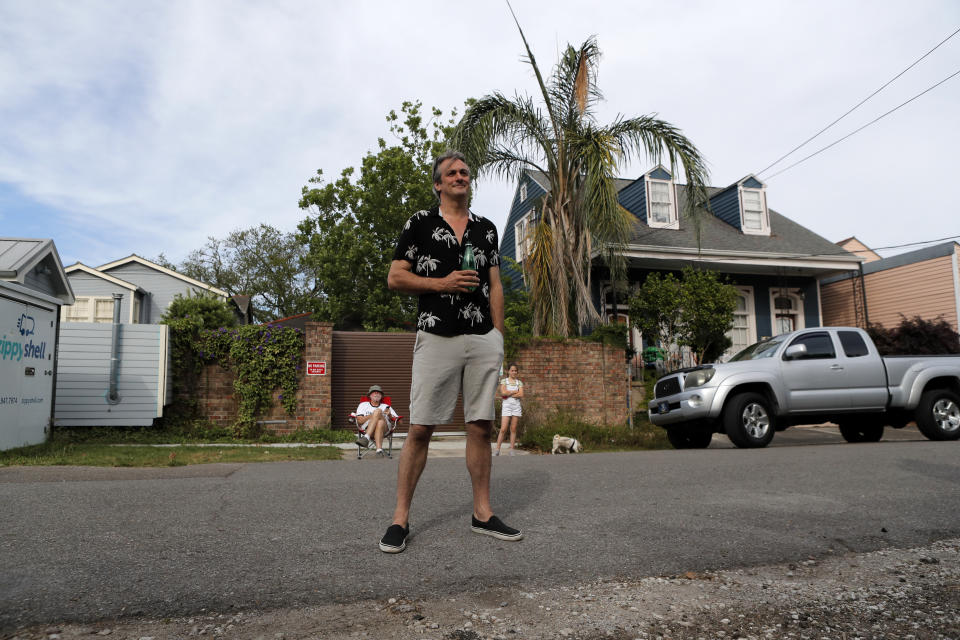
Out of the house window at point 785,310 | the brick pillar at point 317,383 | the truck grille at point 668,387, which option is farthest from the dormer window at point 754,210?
the brick pillar at point 317,383

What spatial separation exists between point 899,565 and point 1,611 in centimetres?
358

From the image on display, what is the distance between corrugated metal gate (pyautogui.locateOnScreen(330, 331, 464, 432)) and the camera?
13094 mm

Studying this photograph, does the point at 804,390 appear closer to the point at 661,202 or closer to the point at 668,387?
the point at 668,387

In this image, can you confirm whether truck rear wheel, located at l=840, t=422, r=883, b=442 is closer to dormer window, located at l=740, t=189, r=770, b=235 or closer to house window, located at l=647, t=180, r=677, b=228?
house window, located at l=647, t=180, r=677, b=228

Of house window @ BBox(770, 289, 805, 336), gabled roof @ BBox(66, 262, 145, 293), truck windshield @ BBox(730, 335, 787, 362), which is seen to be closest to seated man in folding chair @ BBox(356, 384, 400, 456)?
truck windshield @ BBox(730, 335, 787, 362)

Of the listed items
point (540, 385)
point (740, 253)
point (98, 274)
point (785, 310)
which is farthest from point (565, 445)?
point (98, 274)

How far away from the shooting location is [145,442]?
11188 mm

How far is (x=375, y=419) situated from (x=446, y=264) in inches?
256

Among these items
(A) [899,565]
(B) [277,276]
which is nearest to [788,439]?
(A) [899,565]

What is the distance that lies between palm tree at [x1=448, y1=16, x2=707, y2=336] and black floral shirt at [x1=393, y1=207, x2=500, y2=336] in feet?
34.0

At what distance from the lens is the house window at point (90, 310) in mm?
20719

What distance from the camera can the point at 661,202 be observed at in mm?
19234

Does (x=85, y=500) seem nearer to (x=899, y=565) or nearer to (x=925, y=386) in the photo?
(x=899, y=565)

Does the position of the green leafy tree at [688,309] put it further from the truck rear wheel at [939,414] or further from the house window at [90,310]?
the house window at [90,310]
